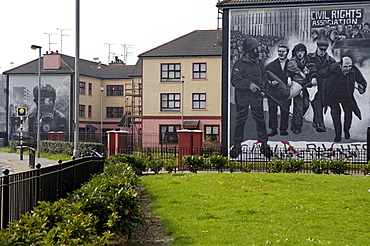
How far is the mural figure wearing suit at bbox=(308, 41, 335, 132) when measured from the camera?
30969 millimetres

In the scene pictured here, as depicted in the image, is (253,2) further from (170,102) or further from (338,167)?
(170,102)

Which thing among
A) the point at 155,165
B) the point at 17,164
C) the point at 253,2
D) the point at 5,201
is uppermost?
the point at 253,2

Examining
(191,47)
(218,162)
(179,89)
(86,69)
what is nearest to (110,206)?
(218,162)

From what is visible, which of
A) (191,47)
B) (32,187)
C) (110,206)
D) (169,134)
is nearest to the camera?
Answer: (32,187)

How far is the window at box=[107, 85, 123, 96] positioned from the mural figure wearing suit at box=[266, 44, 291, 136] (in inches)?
1370

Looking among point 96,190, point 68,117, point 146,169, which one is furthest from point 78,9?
point 68,117

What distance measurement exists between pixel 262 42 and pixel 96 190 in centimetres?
2459

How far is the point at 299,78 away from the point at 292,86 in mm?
625

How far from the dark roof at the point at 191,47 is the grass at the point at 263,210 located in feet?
106

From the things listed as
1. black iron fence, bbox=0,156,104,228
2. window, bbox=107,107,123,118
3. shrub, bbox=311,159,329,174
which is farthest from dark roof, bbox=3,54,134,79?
black iron fence, bbox=0,156,104,228

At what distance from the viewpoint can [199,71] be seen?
4894 cm

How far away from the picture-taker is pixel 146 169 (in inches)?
931

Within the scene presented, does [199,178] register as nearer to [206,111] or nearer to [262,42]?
[262,42]

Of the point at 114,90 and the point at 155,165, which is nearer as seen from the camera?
the point at 155,165
